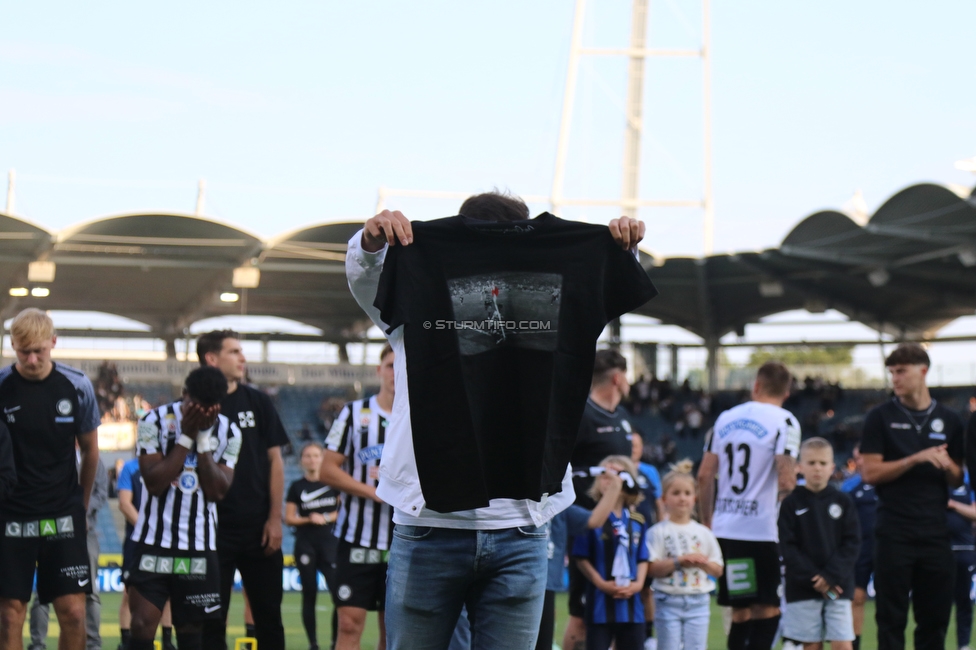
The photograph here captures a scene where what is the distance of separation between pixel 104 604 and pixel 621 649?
11063 millimetres

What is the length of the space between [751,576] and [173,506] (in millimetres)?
3393

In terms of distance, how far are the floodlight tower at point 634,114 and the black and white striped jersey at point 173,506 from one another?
25.3 meters

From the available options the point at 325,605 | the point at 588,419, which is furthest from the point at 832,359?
the point at 588,419

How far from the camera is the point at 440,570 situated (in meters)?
3.18

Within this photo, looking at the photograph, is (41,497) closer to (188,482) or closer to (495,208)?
(188,482)

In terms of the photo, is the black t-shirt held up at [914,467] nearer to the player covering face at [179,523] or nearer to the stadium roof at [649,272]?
the player covering face at [179,523]

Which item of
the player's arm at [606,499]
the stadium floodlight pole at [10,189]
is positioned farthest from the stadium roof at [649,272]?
the player's arm at [606,499]

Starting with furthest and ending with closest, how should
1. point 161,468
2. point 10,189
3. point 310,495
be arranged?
point 10,189 → point 310,495 → point 161,468

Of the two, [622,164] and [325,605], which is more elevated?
[622,164]

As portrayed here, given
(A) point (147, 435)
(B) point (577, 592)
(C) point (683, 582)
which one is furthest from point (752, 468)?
(A) point (147, 435)

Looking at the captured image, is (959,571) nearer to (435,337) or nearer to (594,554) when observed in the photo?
(594,554)

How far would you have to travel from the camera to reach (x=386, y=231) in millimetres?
3215

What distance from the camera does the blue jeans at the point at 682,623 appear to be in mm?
6781

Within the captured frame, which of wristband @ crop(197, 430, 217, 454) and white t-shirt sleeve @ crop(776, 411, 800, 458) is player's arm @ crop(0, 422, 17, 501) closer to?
wristband @ crop(197, 430, 217, 454)
